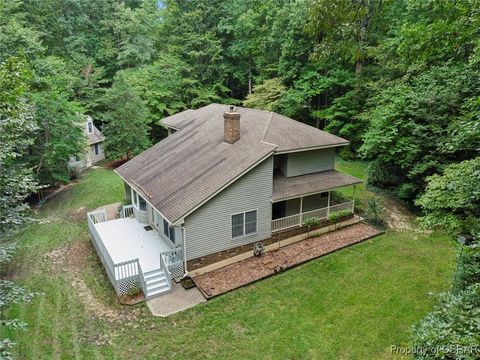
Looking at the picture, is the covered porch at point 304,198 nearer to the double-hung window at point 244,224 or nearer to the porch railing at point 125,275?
the double-hung window at point 244,224

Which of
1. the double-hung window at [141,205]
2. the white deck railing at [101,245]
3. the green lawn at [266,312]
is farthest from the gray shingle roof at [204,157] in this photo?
the green lawn at [266,312]

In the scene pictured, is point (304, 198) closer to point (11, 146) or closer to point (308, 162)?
point (308, 162)

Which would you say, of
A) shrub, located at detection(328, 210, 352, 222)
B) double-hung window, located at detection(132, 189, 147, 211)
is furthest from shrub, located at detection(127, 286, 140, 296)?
shrub, located at detection(328, 210, 352, 222)

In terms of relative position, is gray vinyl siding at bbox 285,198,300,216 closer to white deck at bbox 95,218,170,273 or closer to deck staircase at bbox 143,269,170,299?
white deck at bbox 95,218,170,273

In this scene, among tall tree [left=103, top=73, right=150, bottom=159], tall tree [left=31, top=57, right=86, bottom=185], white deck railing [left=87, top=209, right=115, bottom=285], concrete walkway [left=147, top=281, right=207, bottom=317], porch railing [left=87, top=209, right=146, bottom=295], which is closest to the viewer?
concrete walkway [left=147, top=281, right=207, bottom=317]

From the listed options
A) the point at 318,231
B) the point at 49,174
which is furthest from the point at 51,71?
the point at 318,231
